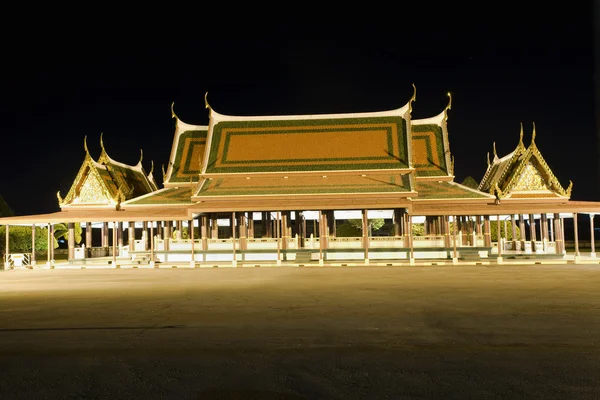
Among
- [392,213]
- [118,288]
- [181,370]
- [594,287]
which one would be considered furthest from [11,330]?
[392,213]

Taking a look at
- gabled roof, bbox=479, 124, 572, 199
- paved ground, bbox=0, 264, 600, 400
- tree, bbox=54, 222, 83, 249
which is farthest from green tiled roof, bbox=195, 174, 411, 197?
tree, bbox=54, 222, 83, 249

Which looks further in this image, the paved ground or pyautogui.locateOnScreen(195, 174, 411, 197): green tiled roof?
pyautogui.locateOnScreen(195, 174, 411, 197): green tiled roof

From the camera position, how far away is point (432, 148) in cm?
3350

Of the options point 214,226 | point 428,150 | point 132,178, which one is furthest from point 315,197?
point 132,178

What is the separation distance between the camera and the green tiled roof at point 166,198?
3019 centimetres

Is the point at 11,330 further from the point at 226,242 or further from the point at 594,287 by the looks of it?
the point at 226,242

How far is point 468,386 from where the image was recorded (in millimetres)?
5223

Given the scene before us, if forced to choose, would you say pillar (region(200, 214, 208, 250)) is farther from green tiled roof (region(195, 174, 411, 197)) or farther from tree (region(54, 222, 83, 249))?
tree (region(54, 222, 83, 249))

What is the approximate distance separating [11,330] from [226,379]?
4.97 metres

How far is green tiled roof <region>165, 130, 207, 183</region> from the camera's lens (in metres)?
33.9

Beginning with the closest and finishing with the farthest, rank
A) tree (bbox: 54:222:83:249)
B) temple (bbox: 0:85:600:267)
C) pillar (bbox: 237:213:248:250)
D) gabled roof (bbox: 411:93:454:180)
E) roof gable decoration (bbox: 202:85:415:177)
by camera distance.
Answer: temple (bbox: 0:85:600:267), pillar (bbox: 237:213:248:250), roof gable decoration (bbox: 202:85:415:177), gabled roof (bbox: 411:93:454:180), tree (bbox: 54:222:83:249)

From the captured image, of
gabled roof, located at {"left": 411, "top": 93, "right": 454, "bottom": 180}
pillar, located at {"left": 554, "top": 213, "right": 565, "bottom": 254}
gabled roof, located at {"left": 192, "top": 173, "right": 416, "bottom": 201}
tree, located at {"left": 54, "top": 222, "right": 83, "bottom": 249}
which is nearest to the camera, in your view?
pillar, located at {"left": 554, "top": 213, "right": 565, "bottom": 254}

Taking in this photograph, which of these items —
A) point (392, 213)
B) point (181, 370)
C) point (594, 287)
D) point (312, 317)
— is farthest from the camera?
point (392, 213)

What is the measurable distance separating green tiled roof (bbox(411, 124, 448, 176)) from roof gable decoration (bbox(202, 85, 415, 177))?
203 centimetres
